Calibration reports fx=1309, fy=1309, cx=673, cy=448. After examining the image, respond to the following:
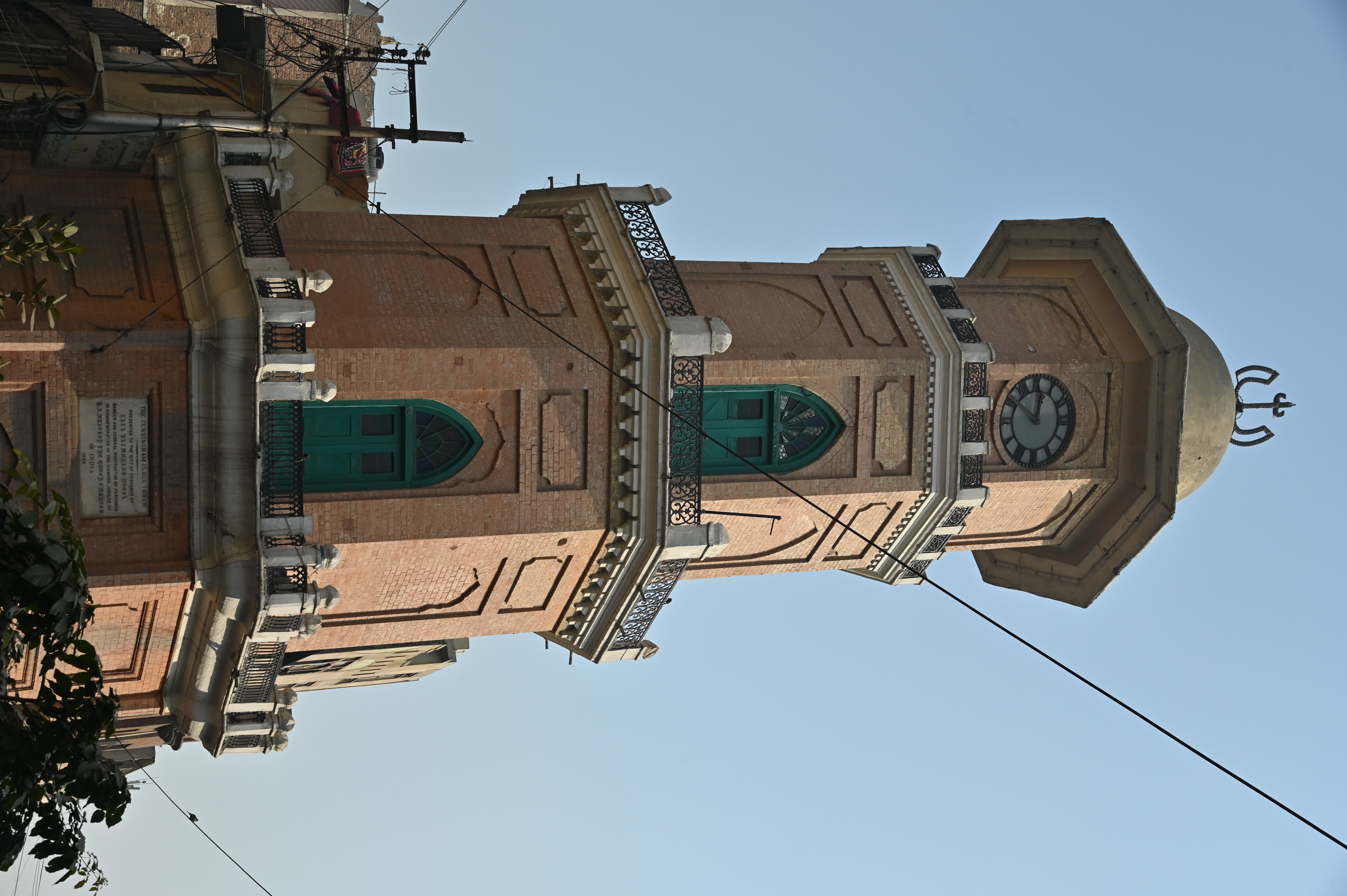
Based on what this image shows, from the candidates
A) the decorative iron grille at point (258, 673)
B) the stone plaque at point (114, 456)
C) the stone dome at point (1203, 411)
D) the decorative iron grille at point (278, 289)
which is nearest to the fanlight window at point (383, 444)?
the decorative iron grille at point (278, 289)

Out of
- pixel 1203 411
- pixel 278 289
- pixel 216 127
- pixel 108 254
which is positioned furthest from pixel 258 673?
pixel 1203 411

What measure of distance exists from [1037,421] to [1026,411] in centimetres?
30

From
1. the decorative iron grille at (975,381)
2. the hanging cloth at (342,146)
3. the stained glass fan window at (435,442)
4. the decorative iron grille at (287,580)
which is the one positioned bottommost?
the decorative iron grille at (287,580)

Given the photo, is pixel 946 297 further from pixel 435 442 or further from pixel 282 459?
pixel 282 459

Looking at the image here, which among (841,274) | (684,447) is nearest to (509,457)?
(684,447)

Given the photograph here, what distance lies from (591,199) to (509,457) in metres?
4.35

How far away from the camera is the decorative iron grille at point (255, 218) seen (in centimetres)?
1672

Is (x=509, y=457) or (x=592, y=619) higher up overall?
(x=509, y=457)

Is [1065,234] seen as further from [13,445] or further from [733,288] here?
[13,445]

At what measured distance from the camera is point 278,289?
643 inches

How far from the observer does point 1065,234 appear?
23031 mm

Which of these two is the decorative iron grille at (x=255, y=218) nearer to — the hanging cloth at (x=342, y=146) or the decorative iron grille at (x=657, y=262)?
the decorative iron grille at (x=657, y=262)

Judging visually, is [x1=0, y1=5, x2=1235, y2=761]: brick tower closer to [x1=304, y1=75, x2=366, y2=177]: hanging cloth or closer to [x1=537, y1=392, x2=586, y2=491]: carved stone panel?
[x1=537, y1=392, x2=586, y2=491]: carved stone panel

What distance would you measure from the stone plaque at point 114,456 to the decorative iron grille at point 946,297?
12220 millimetres
